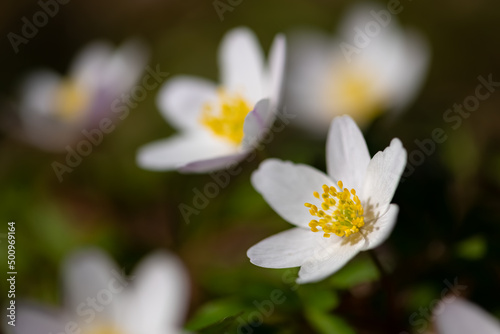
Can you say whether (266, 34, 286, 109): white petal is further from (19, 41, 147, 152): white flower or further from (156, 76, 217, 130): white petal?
(19, 41, 147, 152): white flower

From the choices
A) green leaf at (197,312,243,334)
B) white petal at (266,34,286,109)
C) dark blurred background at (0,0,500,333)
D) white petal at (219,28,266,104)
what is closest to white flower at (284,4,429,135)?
dark blurred background at (0,0,500,333)

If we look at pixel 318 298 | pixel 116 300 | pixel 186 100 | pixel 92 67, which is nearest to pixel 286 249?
pixel 318 298

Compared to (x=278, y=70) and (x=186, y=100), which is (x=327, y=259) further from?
(x=186, y=100)

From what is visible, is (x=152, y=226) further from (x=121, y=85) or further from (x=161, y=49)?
(x=161, y=49)

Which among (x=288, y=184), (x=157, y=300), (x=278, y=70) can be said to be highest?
(x=278, y=70)

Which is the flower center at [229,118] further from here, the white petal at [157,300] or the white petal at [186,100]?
the white petal at [157,300]

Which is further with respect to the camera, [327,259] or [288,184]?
[288,184]

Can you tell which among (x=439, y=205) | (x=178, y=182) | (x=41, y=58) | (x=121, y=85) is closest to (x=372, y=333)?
(x=439, y=205)
